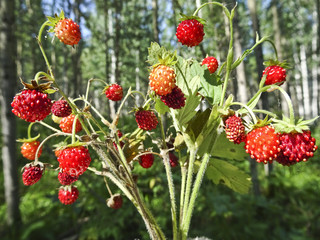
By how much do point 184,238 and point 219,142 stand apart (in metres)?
0.35

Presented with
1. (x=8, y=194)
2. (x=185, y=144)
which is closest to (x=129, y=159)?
(x=185, y=144)

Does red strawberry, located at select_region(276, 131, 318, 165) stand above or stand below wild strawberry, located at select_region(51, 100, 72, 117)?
below

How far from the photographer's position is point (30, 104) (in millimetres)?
642

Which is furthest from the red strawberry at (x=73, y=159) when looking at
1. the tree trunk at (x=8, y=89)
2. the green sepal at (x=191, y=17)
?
the tree trunk at (x=8, y=89)

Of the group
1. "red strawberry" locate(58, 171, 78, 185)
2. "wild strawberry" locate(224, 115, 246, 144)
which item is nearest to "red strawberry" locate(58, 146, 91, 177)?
"red strawberry" locate(58, 171, 78, 185)

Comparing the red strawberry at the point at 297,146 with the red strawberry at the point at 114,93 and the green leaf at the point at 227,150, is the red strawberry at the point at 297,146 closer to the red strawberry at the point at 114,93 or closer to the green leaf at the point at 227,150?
the green leaf at the point at 227,150

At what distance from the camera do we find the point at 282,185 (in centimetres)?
522

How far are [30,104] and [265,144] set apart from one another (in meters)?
0.61

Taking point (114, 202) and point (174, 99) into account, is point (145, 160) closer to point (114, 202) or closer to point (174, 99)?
point (114, 202)

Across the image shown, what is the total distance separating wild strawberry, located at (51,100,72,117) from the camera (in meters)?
0.70

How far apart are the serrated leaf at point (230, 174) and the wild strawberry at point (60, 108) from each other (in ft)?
1.91

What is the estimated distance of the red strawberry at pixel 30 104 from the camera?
643 mm

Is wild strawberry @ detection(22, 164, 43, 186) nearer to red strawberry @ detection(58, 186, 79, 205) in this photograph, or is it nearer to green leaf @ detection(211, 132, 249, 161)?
red strawberry @ detection(58, 186, 79, 205)

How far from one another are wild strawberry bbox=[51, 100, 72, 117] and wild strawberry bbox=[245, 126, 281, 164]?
518 millimetres
